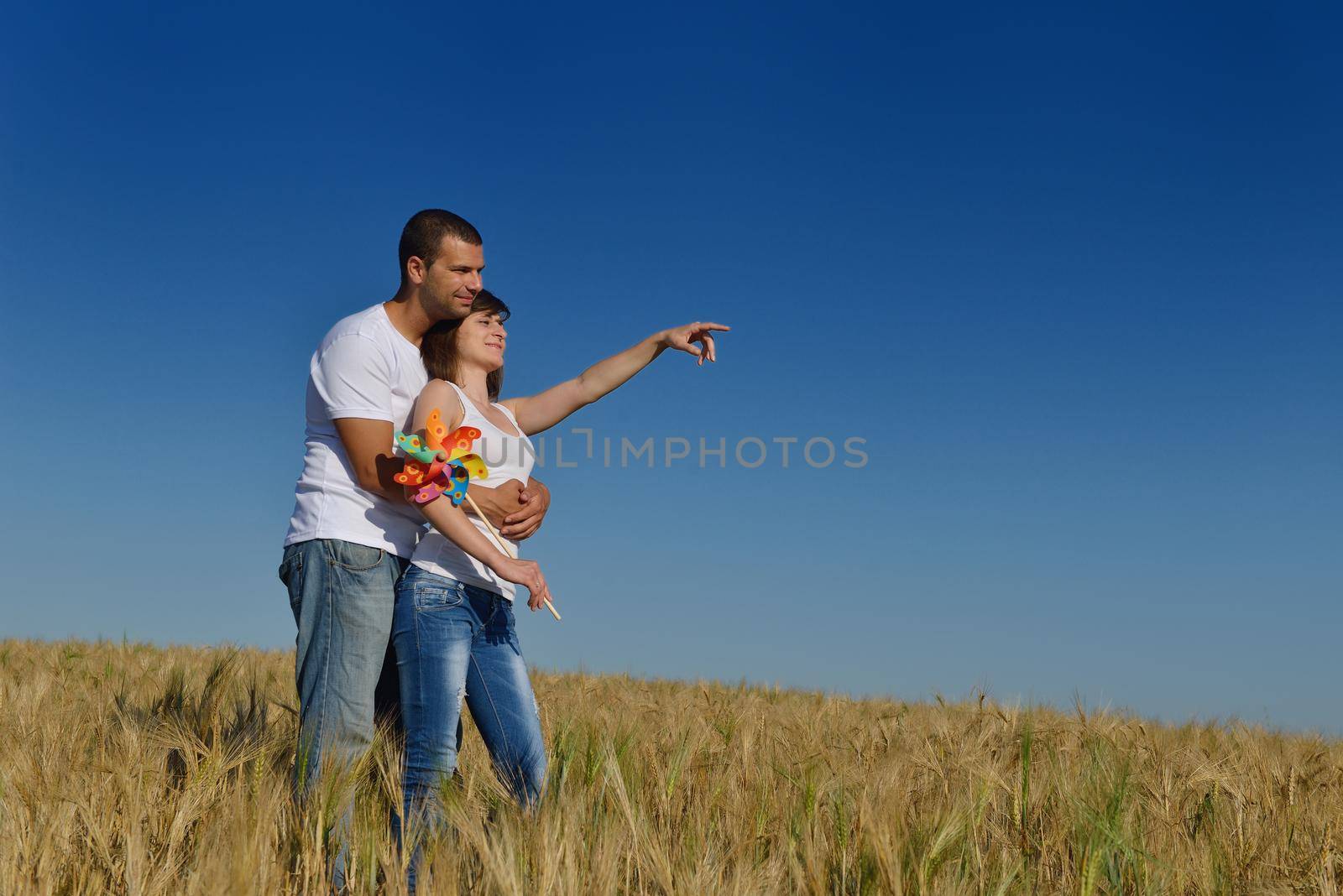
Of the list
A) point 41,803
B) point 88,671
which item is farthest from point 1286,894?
point 88,671

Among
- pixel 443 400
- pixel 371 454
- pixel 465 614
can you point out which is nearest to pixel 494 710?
pixel 465 614

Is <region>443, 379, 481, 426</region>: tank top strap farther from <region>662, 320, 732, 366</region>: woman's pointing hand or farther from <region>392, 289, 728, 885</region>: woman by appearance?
<region>662, 320, 732, 366</region>: woman's pointing hand

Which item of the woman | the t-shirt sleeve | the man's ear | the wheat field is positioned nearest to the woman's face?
the woman

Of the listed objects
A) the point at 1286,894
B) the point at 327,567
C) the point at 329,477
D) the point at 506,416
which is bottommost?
the point at 1286,894

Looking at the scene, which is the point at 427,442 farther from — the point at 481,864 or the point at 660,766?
the point at 660,766

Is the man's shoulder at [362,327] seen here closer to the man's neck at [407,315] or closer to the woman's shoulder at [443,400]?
the man's neck at [407,315]

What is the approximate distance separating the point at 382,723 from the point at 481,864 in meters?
1.03

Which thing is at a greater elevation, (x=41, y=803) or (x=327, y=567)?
(x=327, y=567)

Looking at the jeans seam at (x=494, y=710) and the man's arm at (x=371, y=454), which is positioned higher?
the man's arm at (x=371, y=454)

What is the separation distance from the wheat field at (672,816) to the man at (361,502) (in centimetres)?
24

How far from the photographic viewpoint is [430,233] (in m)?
3.21

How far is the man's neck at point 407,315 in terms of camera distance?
3.25m

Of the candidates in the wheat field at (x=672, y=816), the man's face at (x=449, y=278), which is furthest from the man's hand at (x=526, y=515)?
the wheat field at (x=672, y=816)

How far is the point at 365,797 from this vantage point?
9.68ft
